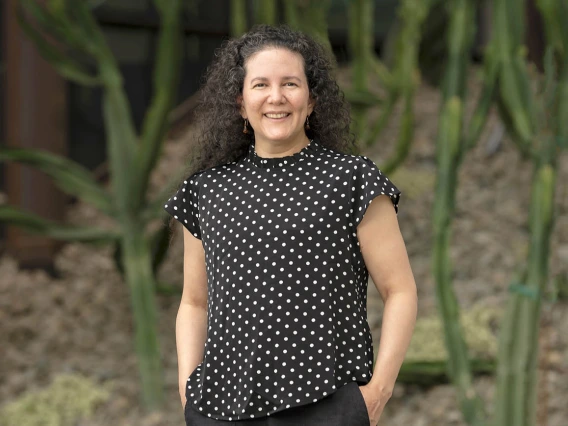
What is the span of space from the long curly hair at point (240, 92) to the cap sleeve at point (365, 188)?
143 millimetres

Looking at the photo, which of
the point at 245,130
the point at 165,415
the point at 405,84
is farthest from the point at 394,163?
the point at 245,130

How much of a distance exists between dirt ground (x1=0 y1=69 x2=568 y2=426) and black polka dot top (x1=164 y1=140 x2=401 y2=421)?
246 centimetres

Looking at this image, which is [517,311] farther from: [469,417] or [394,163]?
[394,163]

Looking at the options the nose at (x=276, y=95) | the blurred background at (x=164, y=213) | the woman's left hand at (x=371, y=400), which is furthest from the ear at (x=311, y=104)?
the blurred background at (x=164, y=213)

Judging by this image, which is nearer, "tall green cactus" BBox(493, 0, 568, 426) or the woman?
the woman

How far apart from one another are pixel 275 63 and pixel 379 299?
3497 millimetres

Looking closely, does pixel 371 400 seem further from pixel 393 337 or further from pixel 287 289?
pixel 287 289

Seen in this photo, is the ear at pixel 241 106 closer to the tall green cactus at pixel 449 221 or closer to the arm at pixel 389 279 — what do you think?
the arm at pixel 389 279

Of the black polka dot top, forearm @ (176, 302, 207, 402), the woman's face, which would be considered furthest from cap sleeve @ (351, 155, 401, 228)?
forearm @ (176, 302, 207, 402)

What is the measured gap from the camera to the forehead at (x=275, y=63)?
5.00ft

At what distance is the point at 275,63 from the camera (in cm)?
153

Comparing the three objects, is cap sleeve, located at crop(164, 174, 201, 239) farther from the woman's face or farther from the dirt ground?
the dirt ground

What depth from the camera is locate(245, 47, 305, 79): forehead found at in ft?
5.00

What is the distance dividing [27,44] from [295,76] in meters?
3.95
